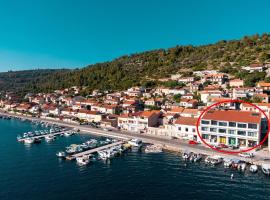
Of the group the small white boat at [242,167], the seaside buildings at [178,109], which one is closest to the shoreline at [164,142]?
the small white boat at [242,167]

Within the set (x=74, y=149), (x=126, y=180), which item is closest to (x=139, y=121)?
(x=74, y=149)

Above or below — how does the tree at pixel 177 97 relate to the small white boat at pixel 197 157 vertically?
above

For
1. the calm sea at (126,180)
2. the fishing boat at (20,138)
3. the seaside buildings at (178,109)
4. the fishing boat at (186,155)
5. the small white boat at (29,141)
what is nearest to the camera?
the calm sea at (126,180)

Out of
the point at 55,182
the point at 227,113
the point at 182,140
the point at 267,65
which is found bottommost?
the point at 55,182

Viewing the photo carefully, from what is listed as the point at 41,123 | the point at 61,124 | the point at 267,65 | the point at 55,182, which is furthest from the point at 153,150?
the point at 267,65

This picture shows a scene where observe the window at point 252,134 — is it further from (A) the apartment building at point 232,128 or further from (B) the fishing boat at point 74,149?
(B) the fishing boat at point 74,149

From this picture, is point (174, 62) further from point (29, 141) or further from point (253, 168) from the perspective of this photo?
point (253, 168)

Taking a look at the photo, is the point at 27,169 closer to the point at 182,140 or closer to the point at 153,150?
the point at 153,150
